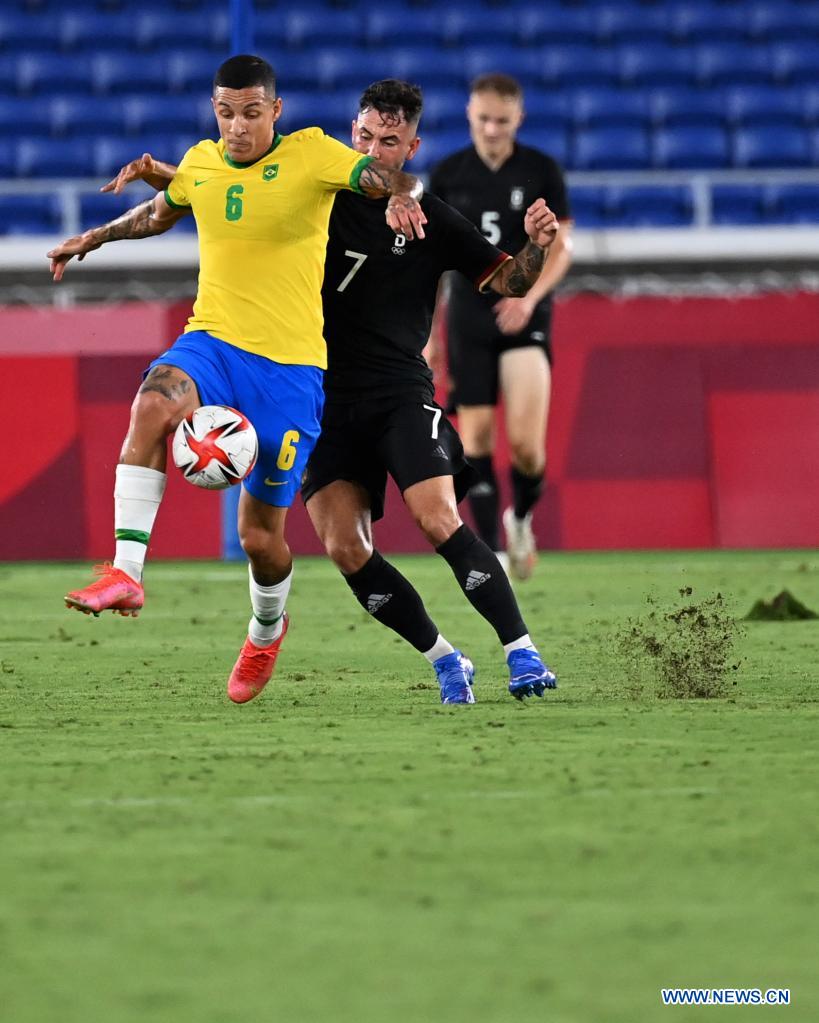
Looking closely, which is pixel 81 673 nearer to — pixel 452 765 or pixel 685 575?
pixel 452 765

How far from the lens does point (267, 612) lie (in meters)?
5.65

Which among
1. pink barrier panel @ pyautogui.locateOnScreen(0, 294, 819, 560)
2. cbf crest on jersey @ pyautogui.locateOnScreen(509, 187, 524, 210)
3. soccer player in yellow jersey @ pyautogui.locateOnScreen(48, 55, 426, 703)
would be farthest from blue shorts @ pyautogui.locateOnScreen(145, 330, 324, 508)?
pink barrier panel @ pyautogui.locateOnScreen(0, 294, 819, 560)

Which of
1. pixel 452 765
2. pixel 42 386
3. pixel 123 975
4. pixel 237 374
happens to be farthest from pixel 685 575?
pixel 123 975

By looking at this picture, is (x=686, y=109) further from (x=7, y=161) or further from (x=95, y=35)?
(x=7, y=161)

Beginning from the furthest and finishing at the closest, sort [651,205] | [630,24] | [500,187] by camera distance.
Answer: [630,24] → [651,205] → [500,187]

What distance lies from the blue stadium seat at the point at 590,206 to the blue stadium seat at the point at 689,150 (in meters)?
0.94

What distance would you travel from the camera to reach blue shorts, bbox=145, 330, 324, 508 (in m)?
5.30

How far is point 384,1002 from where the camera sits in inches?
89.2

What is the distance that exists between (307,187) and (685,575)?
574cm

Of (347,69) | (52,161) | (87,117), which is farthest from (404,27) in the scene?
(52,161)

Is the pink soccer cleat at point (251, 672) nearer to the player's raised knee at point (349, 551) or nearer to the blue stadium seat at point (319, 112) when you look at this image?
the player's raised knee at point (349, 551)

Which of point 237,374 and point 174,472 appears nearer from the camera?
point 237,374

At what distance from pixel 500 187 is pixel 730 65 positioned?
10.4m

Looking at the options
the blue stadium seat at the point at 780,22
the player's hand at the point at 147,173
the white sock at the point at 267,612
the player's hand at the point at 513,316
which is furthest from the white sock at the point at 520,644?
the blue stadium seat at the point at 780,22
